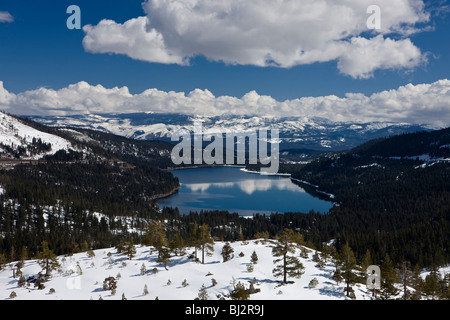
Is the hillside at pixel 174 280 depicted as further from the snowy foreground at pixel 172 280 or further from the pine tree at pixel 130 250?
the pine tree at pixel 130 250

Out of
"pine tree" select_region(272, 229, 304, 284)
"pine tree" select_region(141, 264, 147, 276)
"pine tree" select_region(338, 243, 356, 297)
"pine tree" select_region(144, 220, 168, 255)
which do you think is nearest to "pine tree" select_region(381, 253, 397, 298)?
"pine tree" select_region(338, 243, 356, 297)

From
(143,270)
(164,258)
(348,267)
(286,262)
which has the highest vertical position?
(348,267)

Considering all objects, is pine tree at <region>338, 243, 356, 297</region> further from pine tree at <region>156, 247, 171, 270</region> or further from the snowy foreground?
pine tree at <region>156, 247, 171, 270</region>

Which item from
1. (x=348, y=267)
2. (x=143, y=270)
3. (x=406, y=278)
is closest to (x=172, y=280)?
(x=143, y=270)

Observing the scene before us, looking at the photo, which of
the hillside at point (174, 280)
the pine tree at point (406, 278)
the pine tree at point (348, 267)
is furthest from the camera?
the pine tree at point (406, 278)

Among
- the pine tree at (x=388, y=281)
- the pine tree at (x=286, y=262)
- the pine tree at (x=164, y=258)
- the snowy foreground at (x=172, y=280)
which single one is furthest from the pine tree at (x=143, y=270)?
the pine tree at (x=388, y=281)

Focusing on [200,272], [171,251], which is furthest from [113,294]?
[171,251]

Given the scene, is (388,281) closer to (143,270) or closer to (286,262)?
(286,262)

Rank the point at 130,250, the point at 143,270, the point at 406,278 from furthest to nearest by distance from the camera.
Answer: the point at 130,250 < the point at 406,278 < the point at 143,270
